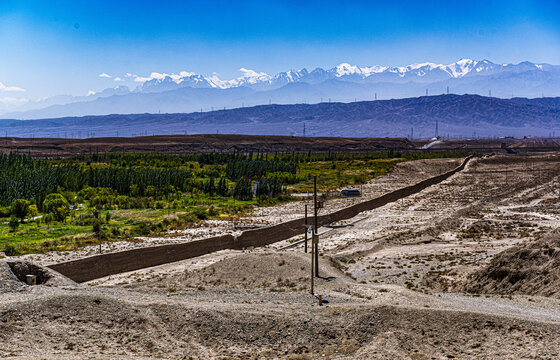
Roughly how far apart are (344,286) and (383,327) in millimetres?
5565

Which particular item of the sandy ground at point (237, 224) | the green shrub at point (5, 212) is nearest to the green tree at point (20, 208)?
the green shrub at point (5, 212)

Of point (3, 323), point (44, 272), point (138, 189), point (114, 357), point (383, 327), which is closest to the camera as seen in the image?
point (114, 357)

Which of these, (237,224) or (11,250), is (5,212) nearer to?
(11,250)

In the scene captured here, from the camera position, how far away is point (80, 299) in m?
Answer: 14.9

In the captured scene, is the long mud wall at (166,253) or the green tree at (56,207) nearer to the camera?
the long mud wall at (166,253)

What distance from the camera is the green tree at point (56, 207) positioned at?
37.8 metres

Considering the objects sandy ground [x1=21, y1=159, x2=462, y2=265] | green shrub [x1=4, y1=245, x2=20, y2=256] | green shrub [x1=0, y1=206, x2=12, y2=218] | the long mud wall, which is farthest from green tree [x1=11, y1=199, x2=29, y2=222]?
the long mud wall

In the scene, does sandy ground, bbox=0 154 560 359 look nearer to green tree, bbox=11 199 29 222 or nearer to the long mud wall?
the long mud wall

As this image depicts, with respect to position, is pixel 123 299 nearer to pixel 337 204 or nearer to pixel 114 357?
pixel 114 357

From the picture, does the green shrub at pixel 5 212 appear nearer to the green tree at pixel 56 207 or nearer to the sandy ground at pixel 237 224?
the green tree at pixel 56 207

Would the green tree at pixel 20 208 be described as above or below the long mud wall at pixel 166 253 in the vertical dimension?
above

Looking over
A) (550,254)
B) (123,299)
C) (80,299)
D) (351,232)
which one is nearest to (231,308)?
(123,299)

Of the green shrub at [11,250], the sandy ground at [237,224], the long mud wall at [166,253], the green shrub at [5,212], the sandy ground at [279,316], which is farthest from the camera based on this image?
the green shrub at [5,212]

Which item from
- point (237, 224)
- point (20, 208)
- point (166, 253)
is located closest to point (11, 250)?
point (166, 253)
